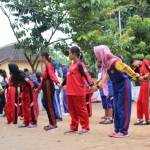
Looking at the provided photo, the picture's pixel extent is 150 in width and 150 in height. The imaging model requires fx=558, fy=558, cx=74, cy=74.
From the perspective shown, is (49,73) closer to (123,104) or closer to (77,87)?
(77,87)

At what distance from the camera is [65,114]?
17.9 metres

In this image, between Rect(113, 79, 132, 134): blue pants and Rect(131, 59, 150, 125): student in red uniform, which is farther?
Rect(131, 59, 150, 125): student in red uniform

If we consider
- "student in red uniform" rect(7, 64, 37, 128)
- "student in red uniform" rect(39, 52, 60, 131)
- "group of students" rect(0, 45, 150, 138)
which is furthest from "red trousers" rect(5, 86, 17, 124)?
"student in red uniform" rect(39, 52, 60, 131)

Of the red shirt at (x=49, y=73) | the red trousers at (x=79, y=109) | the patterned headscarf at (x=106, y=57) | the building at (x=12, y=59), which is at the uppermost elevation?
the patterned headscarf at (x=106, y=57)

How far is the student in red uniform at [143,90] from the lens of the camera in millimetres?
12734

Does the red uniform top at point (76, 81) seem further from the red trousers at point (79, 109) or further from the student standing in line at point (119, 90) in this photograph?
the student standing in line at point (119, 90)

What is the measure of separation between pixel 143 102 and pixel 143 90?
0.34 meters

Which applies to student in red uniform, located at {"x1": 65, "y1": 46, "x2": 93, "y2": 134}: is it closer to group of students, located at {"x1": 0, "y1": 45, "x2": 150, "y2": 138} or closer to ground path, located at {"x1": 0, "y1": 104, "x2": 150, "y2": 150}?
group of students, located at {"x1": 0, "y1": 45, "x2": 150, "y2": 138}

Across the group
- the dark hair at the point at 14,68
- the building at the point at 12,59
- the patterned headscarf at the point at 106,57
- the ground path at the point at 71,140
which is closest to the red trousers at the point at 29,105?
the dark hair at the point at 14,68

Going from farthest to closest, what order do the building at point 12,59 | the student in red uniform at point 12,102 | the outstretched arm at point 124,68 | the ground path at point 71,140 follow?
the building at point 12,59
the student in red uniform at point 12,102
the outstretched arm at point 124,68
the ground path at point 71,140

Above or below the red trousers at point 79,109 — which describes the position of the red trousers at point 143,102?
below

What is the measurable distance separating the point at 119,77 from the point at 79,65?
1.03m

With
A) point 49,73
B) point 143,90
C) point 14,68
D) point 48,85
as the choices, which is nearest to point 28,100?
point 14,68

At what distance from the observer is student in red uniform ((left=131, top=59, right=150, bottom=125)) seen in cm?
1273
